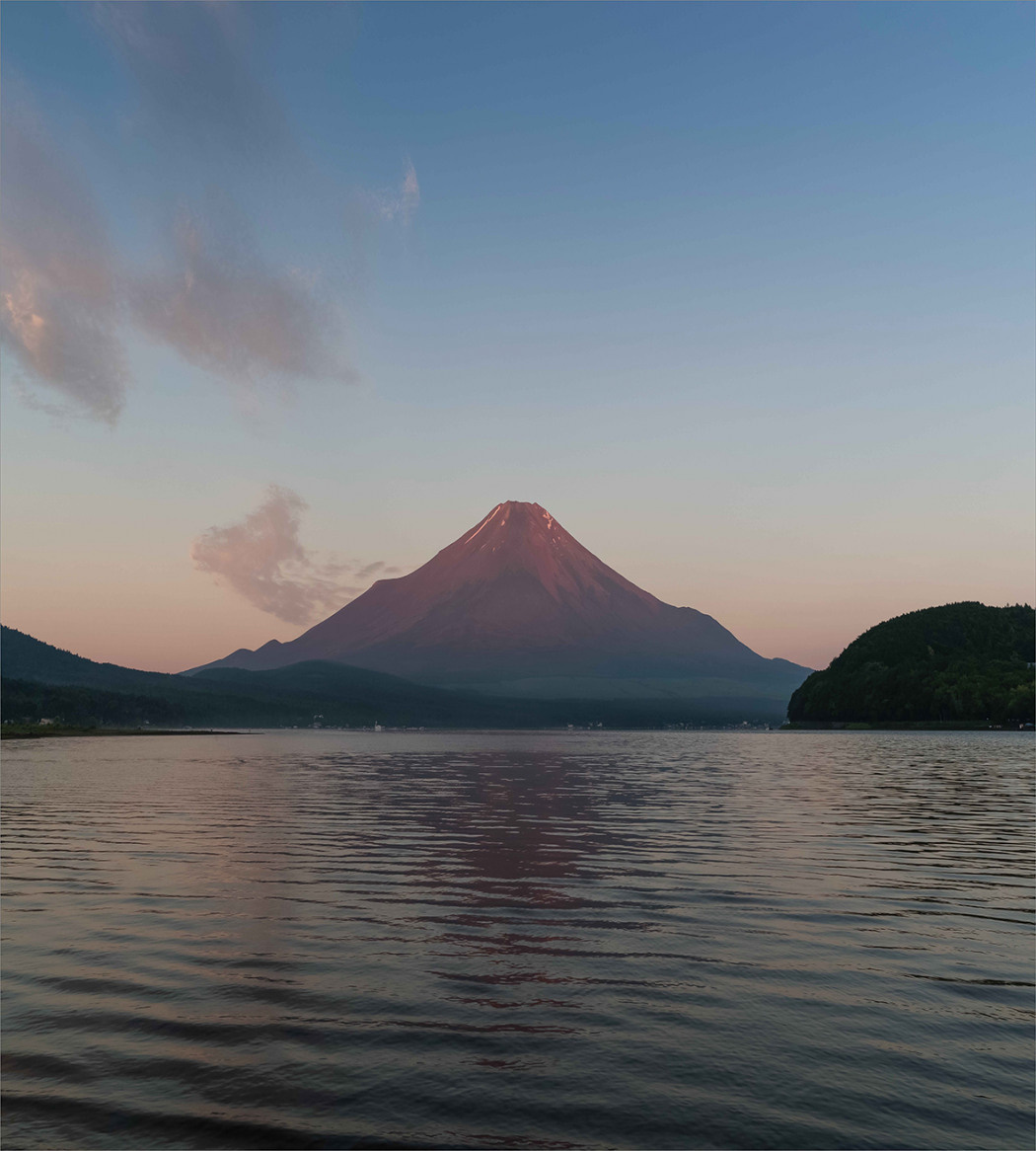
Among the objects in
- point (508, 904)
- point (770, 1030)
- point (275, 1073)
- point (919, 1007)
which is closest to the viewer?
point (275, 1073)

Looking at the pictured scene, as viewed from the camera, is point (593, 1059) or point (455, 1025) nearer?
point (593, 1059)

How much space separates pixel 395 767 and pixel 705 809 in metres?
50.8

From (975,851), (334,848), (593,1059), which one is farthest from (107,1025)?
(975,851)

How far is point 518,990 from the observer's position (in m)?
16.0

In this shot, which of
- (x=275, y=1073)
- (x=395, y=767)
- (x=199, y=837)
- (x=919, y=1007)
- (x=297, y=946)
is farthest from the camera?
(x=395, y=767)

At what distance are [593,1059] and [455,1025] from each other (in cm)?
256

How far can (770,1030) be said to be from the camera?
14.0 m

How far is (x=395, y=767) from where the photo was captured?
93.6 metres

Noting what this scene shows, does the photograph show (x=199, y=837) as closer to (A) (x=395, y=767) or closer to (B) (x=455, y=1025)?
(B) (x=455, y=1025)

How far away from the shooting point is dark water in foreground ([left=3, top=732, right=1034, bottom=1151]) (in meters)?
11.0

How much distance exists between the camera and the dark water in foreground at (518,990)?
36.2ft

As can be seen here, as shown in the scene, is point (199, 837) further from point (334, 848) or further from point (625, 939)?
point (625, 939)

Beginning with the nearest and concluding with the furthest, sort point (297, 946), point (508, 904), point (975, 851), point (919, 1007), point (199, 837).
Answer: point (919, 1007) → point (297, 946) → point (508, 904) → point (975, 851) → point (199, 837)

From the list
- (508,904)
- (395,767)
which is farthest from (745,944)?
(395,767)
